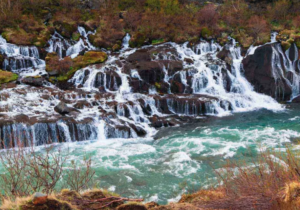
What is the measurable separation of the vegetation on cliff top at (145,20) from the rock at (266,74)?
10.1 feet

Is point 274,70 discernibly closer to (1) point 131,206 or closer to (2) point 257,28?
(2) point 257,28

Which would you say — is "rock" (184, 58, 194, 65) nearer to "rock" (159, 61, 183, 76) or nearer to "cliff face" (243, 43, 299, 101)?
Answer: "rock" (159, 61, 183, 76)

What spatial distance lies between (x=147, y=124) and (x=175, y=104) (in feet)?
10.5

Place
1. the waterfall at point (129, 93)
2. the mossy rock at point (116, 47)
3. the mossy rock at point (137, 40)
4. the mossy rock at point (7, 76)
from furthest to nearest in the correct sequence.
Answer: the mossy rock at point (137, 40), the mossy rock at point (116, 47), the mossy rock at point (7, 76), the waterfall at point (129, 93)

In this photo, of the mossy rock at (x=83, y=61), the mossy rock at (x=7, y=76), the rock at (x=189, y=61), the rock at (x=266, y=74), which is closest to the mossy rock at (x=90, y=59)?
the mossy rock at (x=83, y=61)

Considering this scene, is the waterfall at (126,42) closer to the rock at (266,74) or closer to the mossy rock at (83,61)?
the mossy rock at (83,61)

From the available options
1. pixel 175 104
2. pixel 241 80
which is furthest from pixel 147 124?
Answer: pixel 241 80

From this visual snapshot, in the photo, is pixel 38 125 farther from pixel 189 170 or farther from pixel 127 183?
pixel 189 170

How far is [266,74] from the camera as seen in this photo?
2295 cm

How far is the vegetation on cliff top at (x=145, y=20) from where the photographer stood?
91.1ft

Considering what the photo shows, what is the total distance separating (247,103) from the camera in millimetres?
21312

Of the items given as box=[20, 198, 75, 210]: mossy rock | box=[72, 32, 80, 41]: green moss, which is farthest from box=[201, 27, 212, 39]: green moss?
box=[20, 198, 75, 210]: mossy rock

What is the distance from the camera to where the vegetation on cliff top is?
2778cm

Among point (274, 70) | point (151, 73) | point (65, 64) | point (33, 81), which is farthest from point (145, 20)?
point (33, 81)
